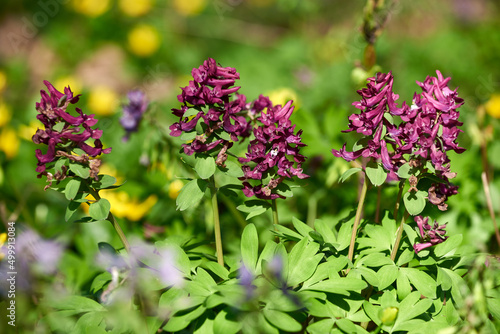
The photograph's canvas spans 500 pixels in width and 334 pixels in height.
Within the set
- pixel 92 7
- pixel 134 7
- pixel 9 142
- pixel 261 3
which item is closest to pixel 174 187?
pixel 9 142

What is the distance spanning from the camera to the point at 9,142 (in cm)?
291

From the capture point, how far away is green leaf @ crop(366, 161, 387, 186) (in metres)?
1.21

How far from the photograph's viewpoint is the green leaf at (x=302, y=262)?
1.23m

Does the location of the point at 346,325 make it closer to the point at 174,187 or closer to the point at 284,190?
the point at 284,190

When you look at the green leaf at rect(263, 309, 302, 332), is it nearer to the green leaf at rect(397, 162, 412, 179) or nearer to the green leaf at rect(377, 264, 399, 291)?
the green leaf at rect(377, 264, 399, 291)

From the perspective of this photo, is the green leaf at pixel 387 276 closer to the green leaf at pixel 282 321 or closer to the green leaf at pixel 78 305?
the green leaf at pixel 282 321

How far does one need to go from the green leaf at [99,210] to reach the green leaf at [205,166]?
0.92ft

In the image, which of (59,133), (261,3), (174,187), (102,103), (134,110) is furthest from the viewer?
(261,3)

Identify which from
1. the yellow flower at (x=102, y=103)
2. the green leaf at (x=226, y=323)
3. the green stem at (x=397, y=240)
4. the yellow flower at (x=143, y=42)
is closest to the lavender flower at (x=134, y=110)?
the green leaf at (x=226, y=323)

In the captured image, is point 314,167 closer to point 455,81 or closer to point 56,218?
point 56,218

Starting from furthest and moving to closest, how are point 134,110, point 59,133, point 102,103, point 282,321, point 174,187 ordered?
point 102,103 → point 174,187 → point 134,110 → point 59,133 → point 282,321

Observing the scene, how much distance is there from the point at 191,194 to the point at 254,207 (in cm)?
22

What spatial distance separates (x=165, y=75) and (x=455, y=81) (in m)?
3.02

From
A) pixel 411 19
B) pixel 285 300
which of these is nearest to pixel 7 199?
pixel 285 300
